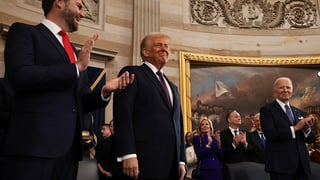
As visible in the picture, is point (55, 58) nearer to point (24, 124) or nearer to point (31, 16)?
point (24, 124)

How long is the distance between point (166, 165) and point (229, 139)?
311 centimetres

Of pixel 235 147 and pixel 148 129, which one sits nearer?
pixel 148 129

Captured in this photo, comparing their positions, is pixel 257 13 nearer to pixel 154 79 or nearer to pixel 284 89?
pixel 284 89

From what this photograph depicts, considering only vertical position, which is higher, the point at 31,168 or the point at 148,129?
the point at 148,129

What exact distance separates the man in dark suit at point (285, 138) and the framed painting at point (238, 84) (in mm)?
5277

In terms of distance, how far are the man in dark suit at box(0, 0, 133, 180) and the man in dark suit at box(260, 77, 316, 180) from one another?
8.36 feet

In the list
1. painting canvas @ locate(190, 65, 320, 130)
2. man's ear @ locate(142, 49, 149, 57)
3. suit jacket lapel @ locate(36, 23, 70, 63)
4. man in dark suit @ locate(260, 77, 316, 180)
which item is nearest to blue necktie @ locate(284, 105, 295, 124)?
man in dark suit @ locate(260, 77, 316, 180)

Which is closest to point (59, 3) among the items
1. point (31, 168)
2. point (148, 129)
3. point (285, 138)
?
point (31, 168)

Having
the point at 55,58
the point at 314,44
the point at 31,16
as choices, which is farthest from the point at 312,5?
the point at 55,58

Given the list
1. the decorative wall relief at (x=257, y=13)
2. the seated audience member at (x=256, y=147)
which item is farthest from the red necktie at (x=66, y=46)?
the decorative wall relief at (x=257, y=13)

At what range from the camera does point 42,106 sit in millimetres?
2031

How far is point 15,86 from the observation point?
2.01 m

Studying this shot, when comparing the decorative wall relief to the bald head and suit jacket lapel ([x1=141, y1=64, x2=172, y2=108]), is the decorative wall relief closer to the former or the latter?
the bald head

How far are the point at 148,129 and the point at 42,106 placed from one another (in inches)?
42.5
